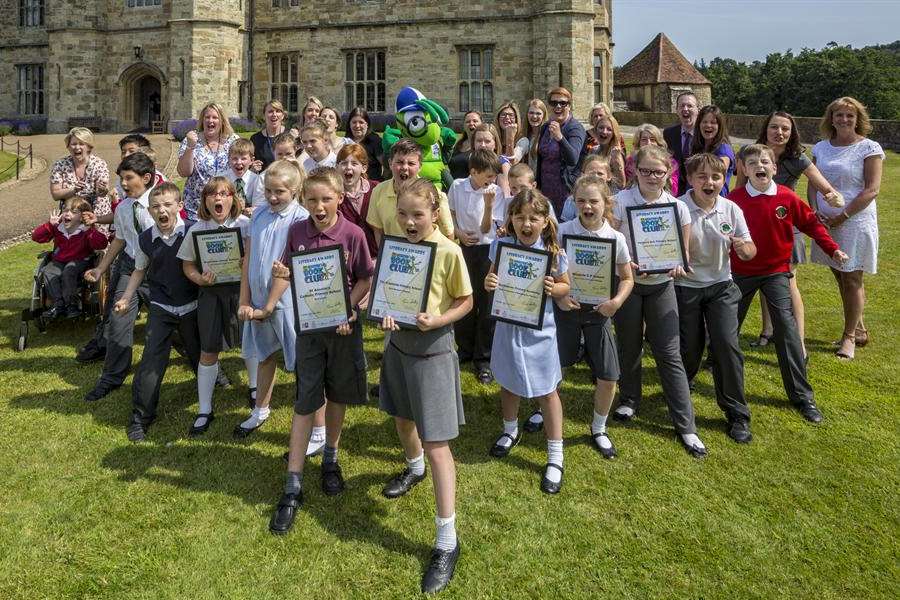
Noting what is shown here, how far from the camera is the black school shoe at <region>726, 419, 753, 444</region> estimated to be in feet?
13.9

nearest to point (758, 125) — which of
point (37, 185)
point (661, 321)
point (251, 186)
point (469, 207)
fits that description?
point (37, 185)

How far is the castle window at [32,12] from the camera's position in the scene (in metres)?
27.9

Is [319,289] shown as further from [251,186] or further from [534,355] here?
[251,186]

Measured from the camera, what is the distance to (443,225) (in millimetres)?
4281

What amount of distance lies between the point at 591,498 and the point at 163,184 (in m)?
3.69

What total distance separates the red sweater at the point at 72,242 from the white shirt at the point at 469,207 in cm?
376

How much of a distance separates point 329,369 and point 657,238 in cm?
220

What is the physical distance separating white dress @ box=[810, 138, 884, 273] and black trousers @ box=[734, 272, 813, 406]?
4.35ft

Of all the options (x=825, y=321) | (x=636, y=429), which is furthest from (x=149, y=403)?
(x=825, y=321)

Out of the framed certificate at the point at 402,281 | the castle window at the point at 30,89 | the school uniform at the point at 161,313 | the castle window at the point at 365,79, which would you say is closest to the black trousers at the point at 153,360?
→ the school uniform at the point at 161,313

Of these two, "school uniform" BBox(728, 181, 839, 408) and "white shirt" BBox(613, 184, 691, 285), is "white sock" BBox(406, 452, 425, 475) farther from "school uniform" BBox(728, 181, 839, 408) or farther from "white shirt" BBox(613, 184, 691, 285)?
"school uniform" BBox(728, 181, 839, 408)

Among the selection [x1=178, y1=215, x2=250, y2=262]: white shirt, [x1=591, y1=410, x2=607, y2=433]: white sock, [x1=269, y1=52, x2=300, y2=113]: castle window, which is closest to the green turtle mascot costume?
[x1=178, y1=215, x2=250, y2=262]: white shirt

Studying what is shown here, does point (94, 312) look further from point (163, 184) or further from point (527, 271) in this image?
point (527, 271)

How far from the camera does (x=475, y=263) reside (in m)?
5.30
